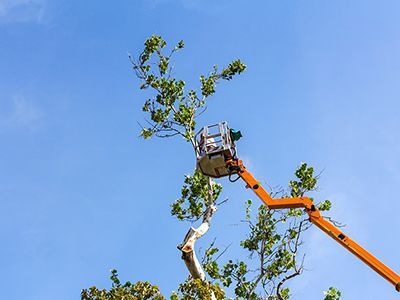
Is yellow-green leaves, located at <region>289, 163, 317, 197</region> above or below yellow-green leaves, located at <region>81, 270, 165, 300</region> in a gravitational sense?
above

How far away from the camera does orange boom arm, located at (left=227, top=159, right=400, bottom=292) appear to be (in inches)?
505

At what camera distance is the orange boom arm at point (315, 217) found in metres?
12.8

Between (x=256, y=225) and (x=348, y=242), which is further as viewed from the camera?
(x=256, y=225)

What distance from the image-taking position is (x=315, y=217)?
14.2 m

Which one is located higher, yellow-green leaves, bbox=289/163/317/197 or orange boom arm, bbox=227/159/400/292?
yellow-green leaves, bbox=289/163/317/197

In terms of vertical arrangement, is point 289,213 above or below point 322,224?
above

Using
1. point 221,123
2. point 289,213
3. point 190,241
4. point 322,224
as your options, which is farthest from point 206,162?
point 289,213

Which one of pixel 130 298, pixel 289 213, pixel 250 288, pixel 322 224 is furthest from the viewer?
pixel 289 213

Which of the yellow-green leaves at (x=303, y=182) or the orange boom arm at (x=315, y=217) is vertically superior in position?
the yellow-green leaves at (x=303, y=182)

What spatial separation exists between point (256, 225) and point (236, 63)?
610 cm

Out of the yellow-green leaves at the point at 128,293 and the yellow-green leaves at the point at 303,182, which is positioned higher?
the yellow-green leaves at the point at 303,182

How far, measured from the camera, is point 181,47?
2203 centimetres

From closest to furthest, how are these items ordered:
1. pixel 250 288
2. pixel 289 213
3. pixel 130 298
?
pixel 130 298
pixel 250 288
pixel 289 213

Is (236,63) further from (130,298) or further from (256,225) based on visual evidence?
(130,298)
